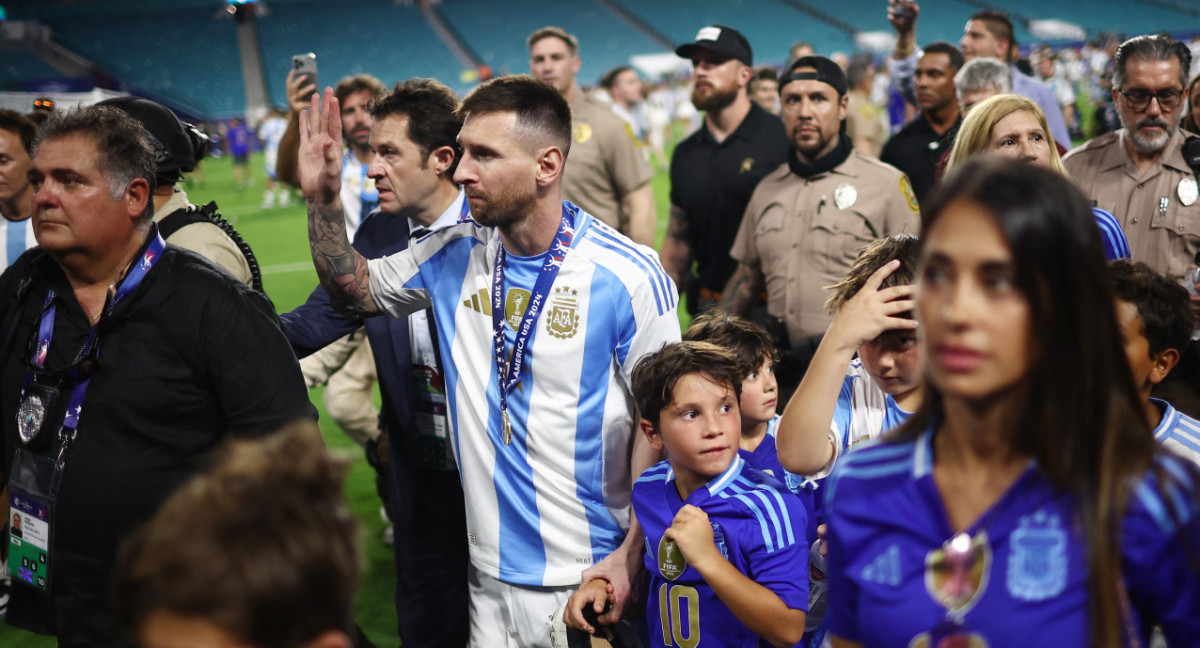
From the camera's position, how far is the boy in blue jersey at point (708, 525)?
8.16 ft

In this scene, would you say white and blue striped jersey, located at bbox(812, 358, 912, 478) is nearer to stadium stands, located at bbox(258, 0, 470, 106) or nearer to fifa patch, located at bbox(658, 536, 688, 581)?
fifa patch, located at bbox(658, 536, 688, 581)

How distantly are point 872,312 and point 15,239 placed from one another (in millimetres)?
5007

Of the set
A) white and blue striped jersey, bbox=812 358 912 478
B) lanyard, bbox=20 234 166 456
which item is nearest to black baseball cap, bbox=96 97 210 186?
lanyard, bbox=20 234 166 456

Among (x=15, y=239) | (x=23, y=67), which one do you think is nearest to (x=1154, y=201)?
(x=15, y=239)

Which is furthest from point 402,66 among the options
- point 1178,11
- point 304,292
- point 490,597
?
point 490,597

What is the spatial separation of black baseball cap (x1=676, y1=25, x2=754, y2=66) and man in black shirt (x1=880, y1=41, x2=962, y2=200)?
3.70ft

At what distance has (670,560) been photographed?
2.67 metres

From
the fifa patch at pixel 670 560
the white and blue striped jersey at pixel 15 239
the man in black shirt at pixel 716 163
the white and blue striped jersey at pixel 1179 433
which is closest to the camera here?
the white and blue striped jersey at pixel 1179 433

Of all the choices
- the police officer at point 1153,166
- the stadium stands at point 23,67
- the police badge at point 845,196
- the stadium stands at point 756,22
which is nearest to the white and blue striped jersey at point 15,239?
the police badge at point 845,196

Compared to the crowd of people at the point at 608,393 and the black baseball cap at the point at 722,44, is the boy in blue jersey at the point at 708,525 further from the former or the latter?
the black baseball cap at the point at 722,44

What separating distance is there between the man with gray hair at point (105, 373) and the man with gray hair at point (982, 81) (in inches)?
153

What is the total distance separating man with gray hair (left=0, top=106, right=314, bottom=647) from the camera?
101 inches

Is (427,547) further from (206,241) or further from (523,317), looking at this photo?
(206,241)

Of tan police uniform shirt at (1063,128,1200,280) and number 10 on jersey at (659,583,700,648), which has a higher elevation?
tan police uniform shirt at (1063,128,1200,280)
